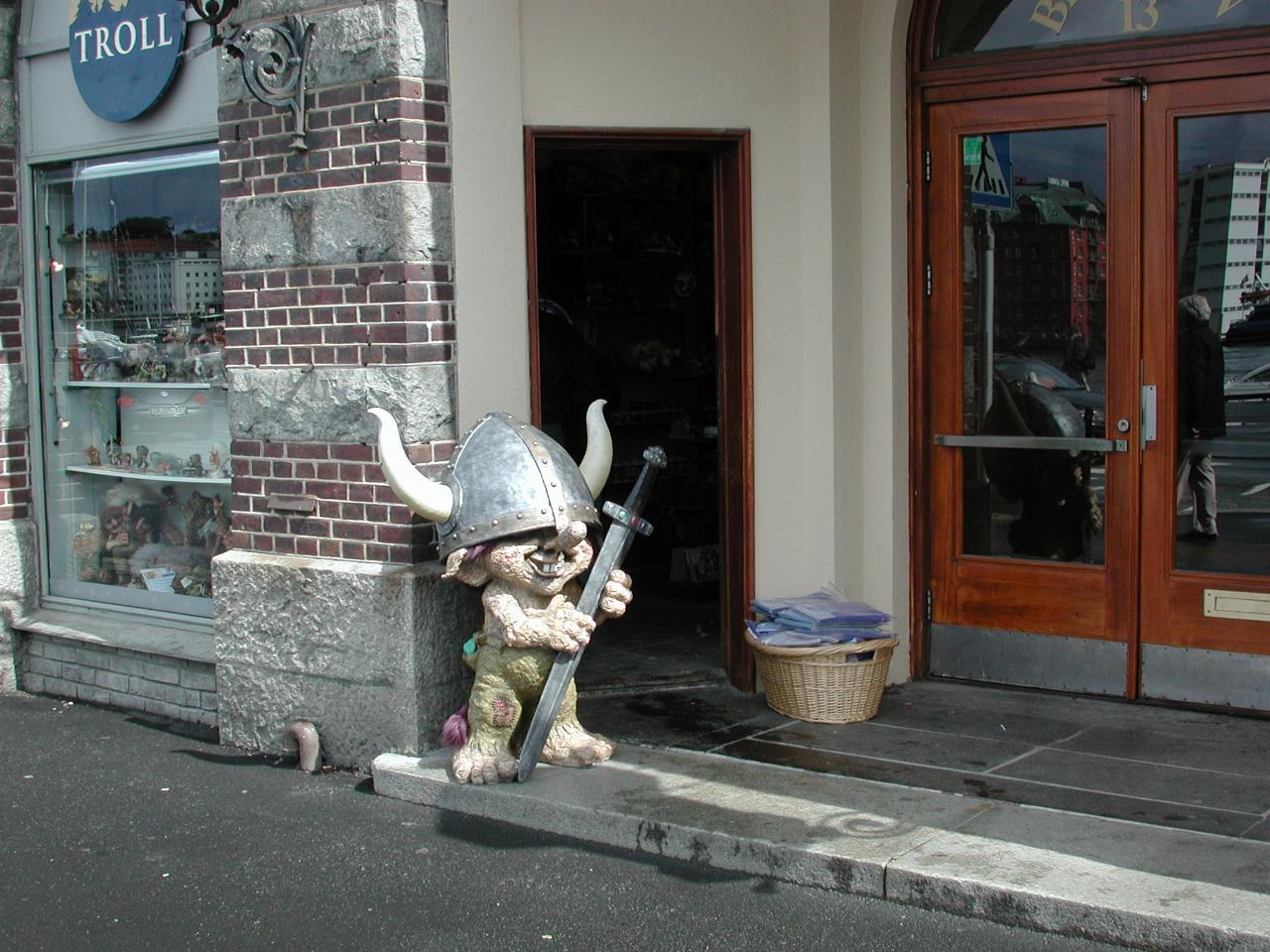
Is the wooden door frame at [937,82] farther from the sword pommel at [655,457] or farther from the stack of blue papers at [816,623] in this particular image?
the sword pommel at [655,457]

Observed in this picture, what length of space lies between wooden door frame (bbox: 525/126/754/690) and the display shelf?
1.77 m

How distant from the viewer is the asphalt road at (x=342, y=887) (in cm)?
423

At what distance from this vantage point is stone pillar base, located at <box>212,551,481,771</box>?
573 cm

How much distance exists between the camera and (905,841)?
456cm

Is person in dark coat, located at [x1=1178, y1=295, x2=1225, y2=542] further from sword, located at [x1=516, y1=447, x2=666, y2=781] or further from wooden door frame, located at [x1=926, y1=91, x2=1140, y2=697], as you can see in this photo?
sword, located at [x1=516, y1=447, x2=666, y2=781]

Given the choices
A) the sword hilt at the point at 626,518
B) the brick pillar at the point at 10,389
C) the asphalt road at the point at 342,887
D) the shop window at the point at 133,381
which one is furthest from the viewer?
the brick pillar at the point at 10,389

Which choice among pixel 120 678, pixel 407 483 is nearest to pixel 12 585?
pixel 120 678

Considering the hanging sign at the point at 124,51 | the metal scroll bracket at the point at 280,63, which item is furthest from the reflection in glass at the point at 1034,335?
the hanging sign at the point at 124,51

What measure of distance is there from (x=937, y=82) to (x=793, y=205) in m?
0.82

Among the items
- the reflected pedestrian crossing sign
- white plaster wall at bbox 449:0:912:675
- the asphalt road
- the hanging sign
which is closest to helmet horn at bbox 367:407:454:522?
white plaster wall at bbox 449:0:912:675

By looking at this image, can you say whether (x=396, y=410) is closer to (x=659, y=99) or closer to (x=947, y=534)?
(x=659, y=99)

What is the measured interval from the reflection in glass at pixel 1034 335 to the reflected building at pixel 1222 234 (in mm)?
334

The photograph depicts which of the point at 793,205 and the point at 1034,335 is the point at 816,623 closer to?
the point at 1034,335

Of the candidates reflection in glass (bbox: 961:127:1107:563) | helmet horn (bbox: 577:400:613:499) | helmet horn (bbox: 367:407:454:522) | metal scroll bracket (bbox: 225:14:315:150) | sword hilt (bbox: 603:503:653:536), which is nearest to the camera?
helmet horn (bbox: 367:407:454:522)
